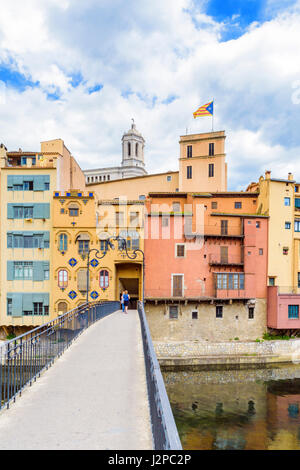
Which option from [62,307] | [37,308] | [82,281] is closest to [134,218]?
[82,281]

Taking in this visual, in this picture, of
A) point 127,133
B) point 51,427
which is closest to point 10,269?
point 51,427

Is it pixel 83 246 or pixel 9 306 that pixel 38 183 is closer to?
pixel 83 246

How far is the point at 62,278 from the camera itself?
33.7 metres

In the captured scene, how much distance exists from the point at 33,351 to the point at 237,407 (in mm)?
22314

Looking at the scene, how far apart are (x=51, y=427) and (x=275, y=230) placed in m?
35.7

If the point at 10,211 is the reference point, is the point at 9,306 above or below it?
below

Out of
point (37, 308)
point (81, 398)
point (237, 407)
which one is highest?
point (81, 398)

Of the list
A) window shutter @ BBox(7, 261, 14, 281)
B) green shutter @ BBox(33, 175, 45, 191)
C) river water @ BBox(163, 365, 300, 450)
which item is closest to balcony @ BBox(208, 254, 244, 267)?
river water @ BBox(163, 365, 300, 450)

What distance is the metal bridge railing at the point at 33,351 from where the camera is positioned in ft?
22.9

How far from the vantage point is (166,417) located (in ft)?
13.6

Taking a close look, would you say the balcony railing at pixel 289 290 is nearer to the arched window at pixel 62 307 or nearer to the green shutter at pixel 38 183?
the arched window at pixel 62 307

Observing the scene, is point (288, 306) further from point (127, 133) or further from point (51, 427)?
point (127, 133)

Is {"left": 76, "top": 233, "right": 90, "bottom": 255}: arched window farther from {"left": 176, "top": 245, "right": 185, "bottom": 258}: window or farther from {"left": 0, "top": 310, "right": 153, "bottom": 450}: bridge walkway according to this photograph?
{"left": 0, "top": 310, "right": 153, "bottom": 450}: bridge walkway

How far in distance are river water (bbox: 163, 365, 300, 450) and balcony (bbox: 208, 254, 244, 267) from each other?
1068cm
